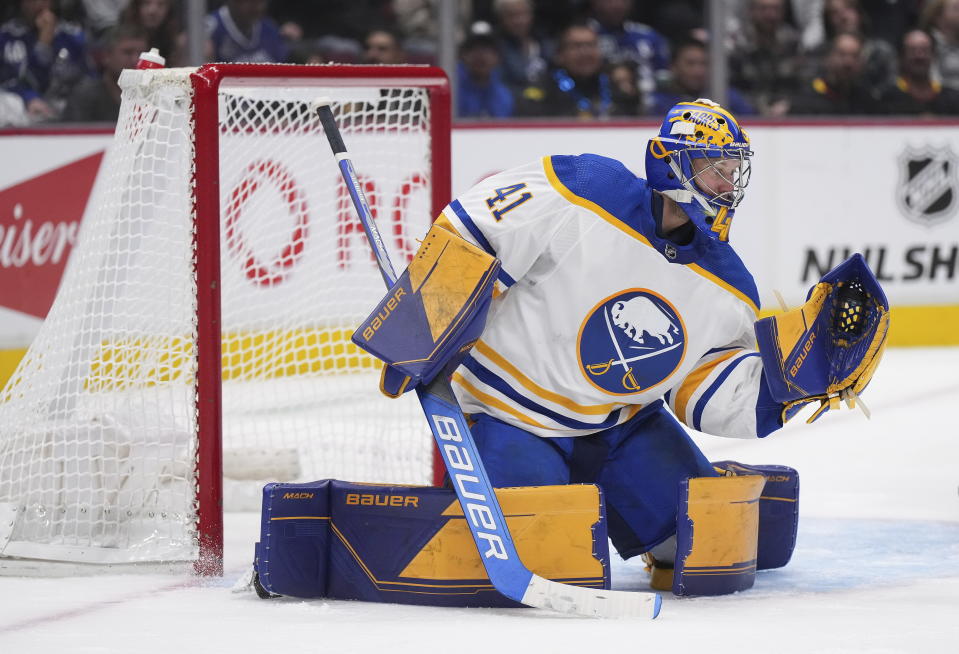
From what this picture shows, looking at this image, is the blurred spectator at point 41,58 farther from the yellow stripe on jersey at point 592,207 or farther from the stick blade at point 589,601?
the stick blade at point 589,601

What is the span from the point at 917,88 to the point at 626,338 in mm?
4422

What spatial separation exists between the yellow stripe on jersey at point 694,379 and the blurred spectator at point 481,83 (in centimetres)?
328

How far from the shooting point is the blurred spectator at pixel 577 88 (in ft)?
20.3

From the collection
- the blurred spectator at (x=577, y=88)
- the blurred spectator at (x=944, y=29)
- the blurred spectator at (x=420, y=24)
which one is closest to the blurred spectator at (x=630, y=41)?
the blurred spectator at (x=577, y=88)

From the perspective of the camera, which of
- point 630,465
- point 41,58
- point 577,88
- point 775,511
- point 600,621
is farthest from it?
point 577,88

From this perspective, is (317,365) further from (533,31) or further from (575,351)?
(533,31)

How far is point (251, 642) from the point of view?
231 centimetres

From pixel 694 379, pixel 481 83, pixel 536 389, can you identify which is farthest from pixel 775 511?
pixel 481 83

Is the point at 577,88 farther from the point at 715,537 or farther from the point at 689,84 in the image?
the point at 715,537

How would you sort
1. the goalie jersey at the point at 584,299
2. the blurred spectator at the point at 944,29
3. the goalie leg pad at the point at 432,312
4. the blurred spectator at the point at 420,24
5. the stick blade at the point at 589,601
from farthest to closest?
the blurred spectator at the point at 944,29, the blurred spectator at the point at 420,24, the goalie jersey at the point at 584,299, the goalie leg pad at the point at 432,312, the stick blade at the point at 589,601

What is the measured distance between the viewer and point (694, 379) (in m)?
2.90

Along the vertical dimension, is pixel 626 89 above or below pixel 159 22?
below

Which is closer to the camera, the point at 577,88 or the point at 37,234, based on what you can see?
the point at 37,234

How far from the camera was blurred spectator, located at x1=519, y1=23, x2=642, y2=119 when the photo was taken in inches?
243
